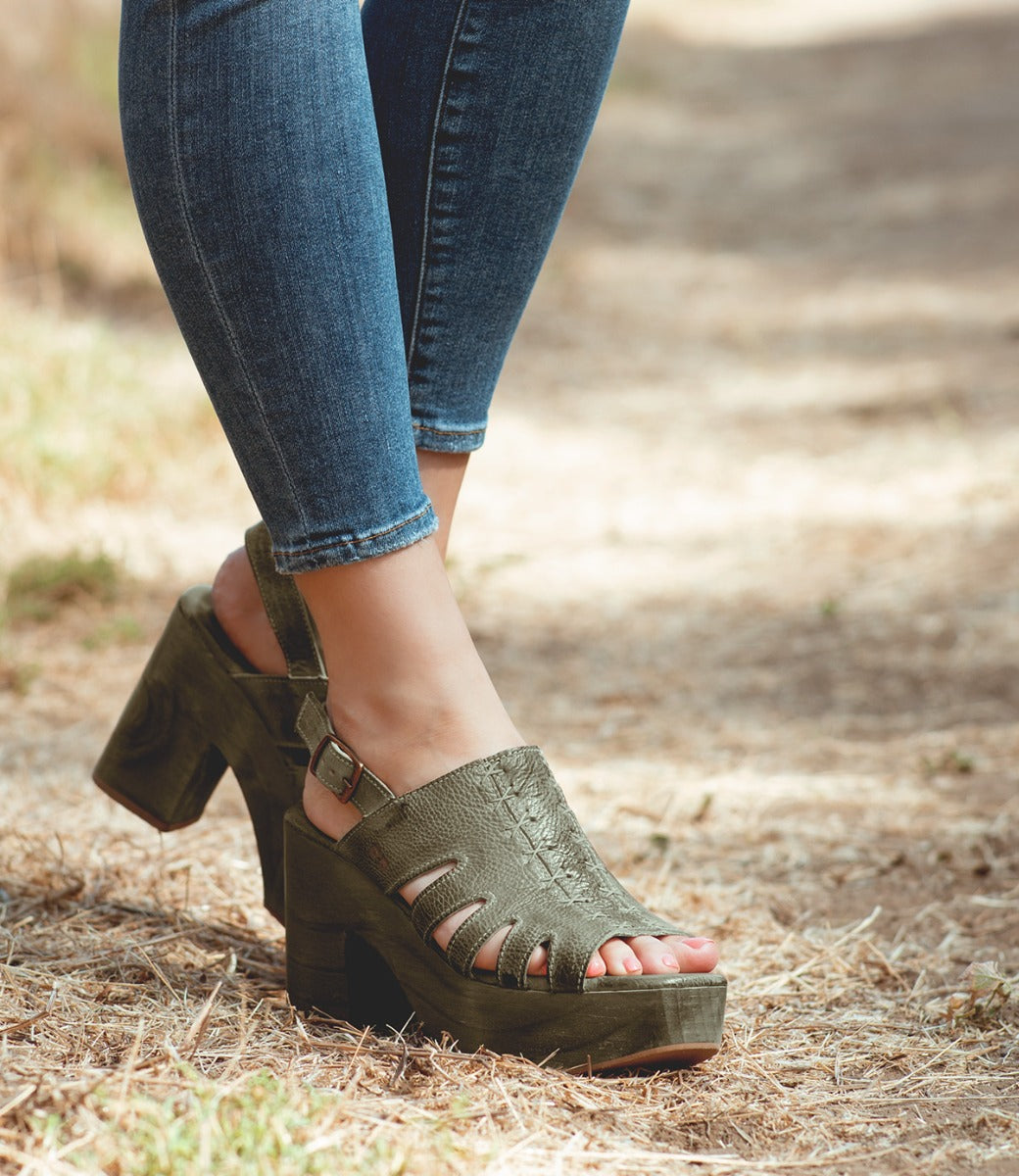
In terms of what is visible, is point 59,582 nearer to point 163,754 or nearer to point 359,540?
point 163,754

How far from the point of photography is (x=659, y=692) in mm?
2348

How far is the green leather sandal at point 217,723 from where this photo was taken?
115cm

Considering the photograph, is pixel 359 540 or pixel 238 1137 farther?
pixel 359 540

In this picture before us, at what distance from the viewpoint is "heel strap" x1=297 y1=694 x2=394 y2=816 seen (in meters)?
1.06

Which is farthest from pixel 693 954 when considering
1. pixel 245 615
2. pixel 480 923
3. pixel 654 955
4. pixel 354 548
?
pixel 245 615

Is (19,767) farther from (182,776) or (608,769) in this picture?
(608,769)

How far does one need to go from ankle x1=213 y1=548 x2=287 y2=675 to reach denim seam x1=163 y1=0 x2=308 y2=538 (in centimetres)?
24

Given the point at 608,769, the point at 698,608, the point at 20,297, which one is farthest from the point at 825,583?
the point at 20,297

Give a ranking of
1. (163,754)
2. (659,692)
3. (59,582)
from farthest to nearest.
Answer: (59,582) < (659,692) < (163,754)

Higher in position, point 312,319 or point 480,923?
point 312,319

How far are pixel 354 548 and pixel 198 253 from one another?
0.77ft

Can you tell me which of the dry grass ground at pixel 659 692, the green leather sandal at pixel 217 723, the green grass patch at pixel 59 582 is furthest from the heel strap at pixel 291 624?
the green grass patch at pixel 59 582

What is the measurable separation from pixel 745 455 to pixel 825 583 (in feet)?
3.10

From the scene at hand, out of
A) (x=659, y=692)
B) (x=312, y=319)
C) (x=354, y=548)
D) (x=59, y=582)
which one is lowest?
(x=659, y=692)
